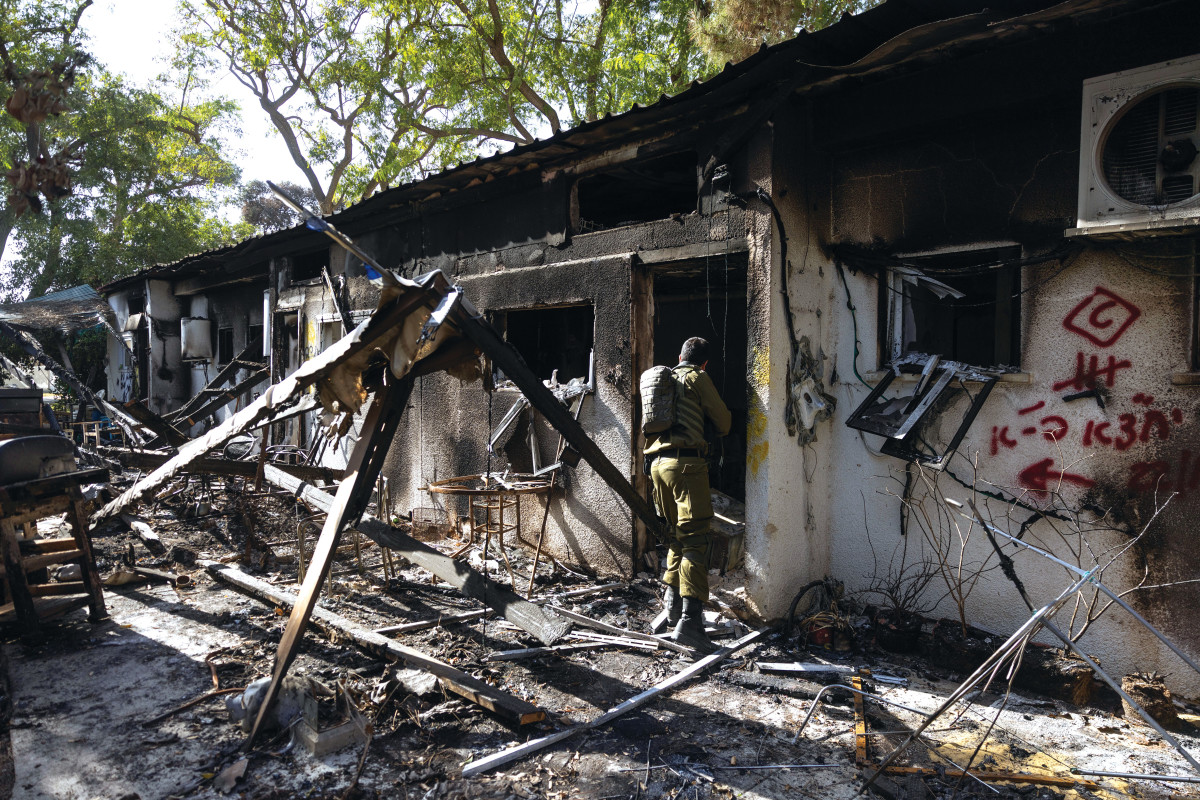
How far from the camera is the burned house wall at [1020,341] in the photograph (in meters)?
4.25

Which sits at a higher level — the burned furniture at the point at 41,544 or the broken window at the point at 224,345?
the broken window at the point at 224,345

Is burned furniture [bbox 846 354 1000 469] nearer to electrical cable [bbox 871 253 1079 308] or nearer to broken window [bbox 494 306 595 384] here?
electrical cable [bbox 871 253 1079 308]

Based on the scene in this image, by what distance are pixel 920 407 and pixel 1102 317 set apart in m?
1.22

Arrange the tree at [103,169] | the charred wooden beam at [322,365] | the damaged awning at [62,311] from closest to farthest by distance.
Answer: the charred wooden beam at [322,365]
the damaged awning at [62,311]
the tree at [103,169]

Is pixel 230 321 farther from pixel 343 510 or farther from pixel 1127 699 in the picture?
pixel 1127 699

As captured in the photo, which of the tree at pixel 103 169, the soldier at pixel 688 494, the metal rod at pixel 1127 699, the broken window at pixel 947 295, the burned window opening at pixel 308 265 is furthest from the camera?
the tree at pixel 103 169

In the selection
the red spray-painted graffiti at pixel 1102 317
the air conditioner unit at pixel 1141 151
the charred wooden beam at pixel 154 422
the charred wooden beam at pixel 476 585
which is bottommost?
the charred wooden beam at pixel 476 585

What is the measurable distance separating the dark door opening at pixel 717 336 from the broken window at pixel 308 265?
541 centimetres

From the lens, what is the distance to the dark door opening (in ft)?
29.9

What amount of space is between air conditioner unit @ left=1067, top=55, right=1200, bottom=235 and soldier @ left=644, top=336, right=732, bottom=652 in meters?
2.63

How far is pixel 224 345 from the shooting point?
13781 mm

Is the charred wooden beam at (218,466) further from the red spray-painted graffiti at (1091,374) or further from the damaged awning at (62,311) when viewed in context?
the damaged awning at (62,311)

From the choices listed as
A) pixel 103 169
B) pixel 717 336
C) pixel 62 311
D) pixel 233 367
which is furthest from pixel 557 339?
pixel 103 169

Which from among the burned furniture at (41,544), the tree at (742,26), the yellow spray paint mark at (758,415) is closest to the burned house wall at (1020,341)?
the yellow spray paint mark at (758,415)
